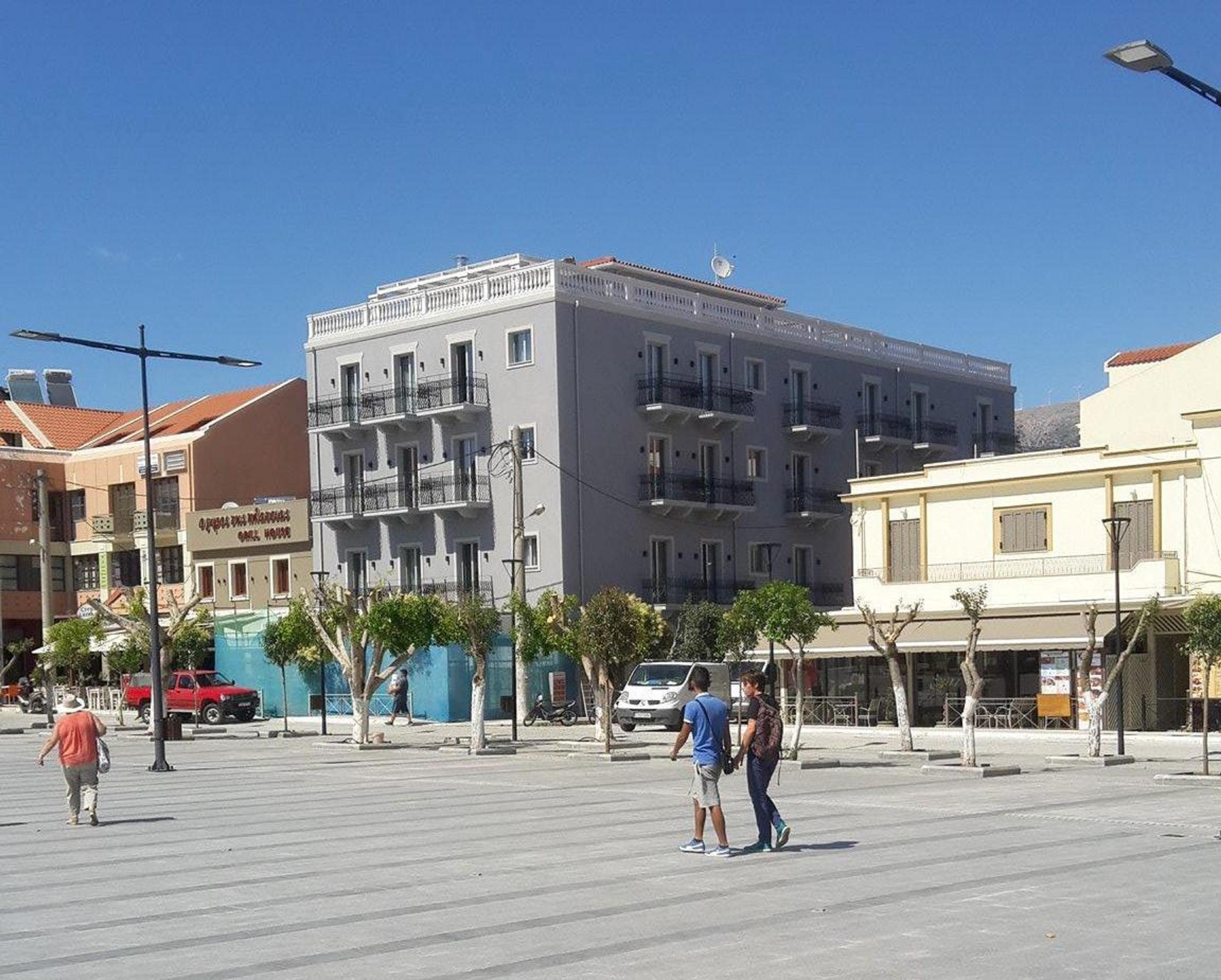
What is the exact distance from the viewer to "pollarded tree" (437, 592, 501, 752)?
1398 inches

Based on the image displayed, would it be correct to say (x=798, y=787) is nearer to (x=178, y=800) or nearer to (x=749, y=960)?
(x=178, y=800)

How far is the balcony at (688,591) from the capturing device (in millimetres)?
53875

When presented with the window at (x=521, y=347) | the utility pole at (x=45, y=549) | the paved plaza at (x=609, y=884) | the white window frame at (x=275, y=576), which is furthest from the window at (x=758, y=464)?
the paved plaza at (x=609, y=884)

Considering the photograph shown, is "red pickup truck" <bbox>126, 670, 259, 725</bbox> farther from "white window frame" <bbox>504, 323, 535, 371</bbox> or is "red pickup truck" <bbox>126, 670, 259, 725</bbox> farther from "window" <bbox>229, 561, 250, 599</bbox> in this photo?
"white window frame" <bbox>504, 323, 535, 371</bbox>

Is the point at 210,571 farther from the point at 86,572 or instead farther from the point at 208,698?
the point at 208,698

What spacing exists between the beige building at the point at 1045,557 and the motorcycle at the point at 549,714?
7528 mm

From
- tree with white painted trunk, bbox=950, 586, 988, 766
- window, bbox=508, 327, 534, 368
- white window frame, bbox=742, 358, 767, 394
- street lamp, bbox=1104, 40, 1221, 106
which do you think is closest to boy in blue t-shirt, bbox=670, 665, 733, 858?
street lamp, bbox=1104, 40, 1221, 106

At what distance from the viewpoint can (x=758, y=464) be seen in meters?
58.1

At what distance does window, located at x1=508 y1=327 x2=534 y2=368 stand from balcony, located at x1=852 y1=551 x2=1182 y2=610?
13025 mm

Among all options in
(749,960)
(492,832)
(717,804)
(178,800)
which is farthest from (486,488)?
(749,960)

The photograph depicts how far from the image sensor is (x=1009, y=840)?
17.2m

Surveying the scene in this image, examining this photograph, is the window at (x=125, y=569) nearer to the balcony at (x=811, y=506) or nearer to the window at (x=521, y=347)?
the window at (x=521, y=347)

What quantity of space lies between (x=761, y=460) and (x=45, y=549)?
97.5 feet

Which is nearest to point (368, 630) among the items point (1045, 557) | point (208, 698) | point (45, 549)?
point (208, 698)
